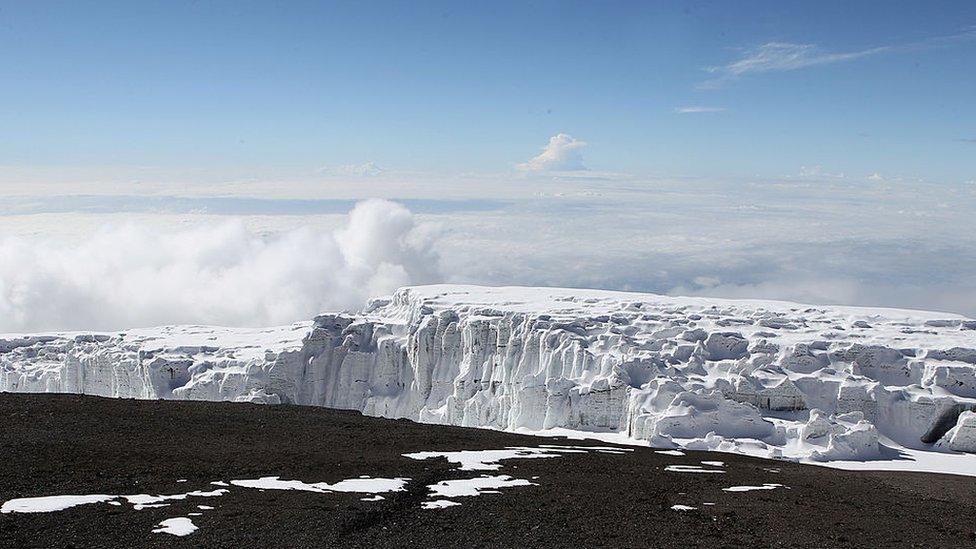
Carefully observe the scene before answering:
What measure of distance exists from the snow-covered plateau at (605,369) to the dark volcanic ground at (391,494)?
45.0 ft

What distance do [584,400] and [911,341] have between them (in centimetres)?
2512

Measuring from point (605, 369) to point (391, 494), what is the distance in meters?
36.7

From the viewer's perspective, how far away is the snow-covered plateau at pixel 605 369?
50.8 meters

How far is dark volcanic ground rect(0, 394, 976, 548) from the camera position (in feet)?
64.8

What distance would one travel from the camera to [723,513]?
78.7 ft

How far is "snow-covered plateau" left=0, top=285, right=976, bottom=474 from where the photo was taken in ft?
167

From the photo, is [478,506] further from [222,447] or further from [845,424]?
[845,424]

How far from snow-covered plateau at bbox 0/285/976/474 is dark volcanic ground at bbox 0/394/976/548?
45.0 feet

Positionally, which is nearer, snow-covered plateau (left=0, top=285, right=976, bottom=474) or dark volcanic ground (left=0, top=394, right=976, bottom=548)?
dark volcanic ground (left=0, top=394, right=976, bottom=548)

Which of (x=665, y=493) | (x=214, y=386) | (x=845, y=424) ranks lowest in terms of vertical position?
(x=214, y=386)

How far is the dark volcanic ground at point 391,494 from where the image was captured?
64.8 feet

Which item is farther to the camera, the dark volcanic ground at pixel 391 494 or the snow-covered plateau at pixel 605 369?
the snow-covered plateau at pixel 605 369

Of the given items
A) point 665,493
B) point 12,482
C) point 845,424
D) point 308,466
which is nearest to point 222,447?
point 308,466

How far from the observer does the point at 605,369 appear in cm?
5862
